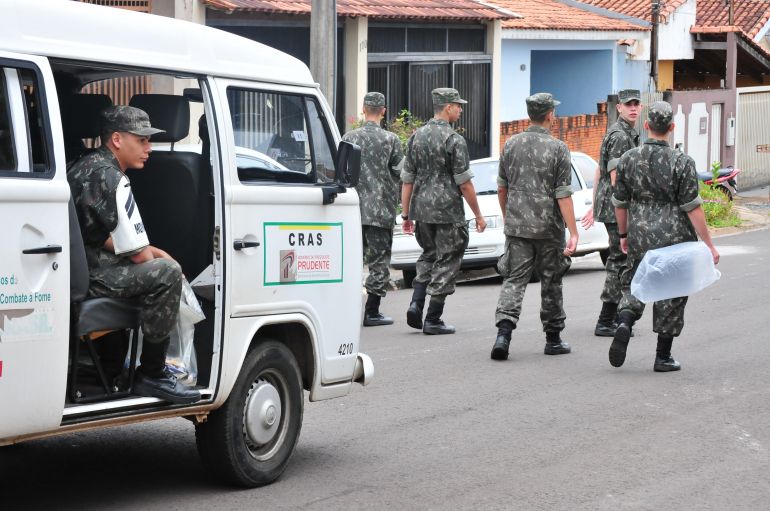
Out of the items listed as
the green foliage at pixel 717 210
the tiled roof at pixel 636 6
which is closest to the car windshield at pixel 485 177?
the green foliage at pixel 717 210

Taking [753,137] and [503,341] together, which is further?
[753,137]

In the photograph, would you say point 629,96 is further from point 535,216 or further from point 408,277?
point 408,277

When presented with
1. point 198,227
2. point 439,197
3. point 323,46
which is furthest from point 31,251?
point 323,46

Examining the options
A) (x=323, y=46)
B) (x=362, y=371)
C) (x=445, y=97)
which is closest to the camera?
(x=362, y=371)

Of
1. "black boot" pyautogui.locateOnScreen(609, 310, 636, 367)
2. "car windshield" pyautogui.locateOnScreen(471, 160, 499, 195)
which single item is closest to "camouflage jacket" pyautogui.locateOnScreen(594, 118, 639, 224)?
"black boot" pyautogui.locateOnScreen(609, 310, 636, 367)

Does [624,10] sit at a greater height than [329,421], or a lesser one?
greater

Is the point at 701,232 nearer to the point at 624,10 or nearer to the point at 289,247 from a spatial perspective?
the point at 289,247

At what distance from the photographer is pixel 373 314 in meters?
12.3

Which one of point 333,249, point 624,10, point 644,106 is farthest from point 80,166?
point 624,10

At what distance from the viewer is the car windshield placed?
16188 millimetres

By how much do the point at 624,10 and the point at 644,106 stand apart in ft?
23.7

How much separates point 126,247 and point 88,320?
37cm

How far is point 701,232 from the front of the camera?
9508 mm

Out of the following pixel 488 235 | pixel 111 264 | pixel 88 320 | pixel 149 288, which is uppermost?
pixel 111 264
